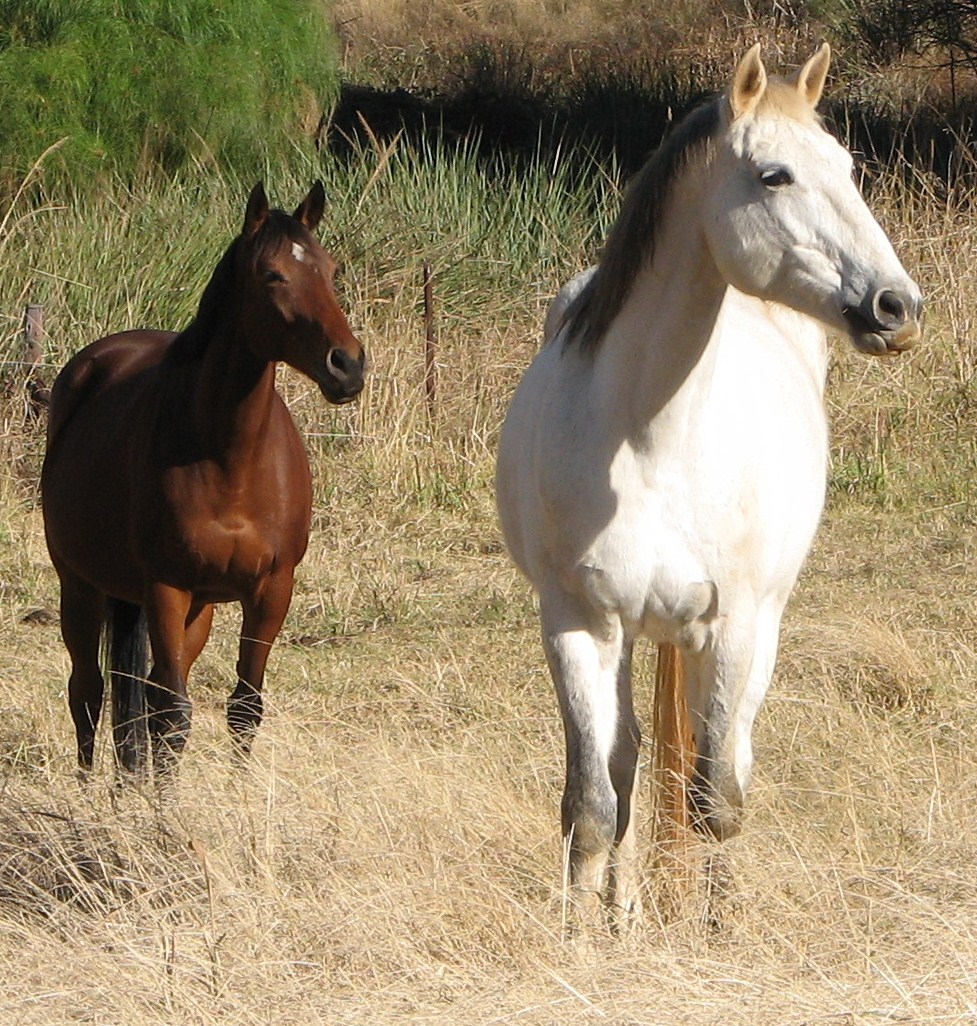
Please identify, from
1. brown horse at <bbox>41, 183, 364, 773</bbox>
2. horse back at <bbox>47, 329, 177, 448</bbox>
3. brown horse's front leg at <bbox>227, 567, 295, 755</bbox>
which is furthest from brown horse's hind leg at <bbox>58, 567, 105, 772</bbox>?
brown horse's front leg at <bbox>227, 567, 295, 755</bbox>

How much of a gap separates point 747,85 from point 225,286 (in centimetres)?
195

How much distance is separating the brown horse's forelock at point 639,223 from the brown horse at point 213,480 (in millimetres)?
1071

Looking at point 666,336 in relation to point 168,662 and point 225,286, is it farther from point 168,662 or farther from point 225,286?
point 168,662

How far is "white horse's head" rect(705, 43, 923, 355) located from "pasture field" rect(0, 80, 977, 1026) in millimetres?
1147

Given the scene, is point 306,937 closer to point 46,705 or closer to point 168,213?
point 46,705

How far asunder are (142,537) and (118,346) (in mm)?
1033

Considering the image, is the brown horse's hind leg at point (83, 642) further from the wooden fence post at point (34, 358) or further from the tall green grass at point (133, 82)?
the tall green grass at point (133, 82)

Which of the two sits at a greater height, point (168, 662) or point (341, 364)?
point (341, 364)

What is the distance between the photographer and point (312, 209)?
15.5ft

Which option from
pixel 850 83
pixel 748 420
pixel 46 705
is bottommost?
pixel 46 705

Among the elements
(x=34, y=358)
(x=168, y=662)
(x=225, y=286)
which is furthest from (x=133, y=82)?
(x=168, y=662)

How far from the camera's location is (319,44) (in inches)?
492

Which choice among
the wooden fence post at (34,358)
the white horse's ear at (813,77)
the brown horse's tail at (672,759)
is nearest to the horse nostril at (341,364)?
the brown horse's tail at (672,759)

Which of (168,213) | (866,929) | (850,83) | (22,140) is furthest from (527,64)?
(866,929)
